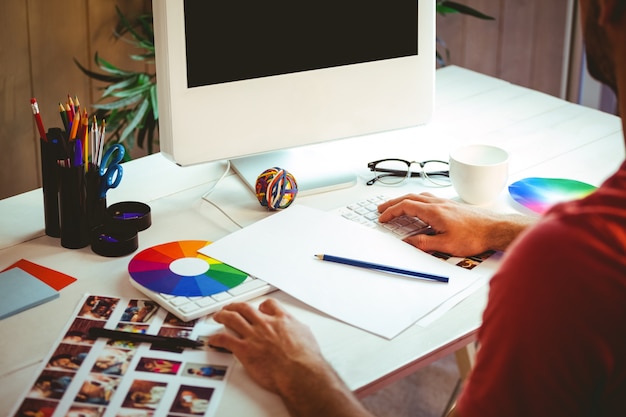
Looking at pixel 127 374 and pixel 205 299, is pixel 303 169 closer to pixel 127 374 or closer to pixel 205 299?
pixel 205 299

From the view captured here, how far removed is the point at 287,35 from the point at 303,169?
264mm

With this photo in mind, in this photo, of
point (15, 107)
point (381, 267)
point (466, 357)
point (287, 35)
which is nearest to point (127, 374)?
point (381, 267)

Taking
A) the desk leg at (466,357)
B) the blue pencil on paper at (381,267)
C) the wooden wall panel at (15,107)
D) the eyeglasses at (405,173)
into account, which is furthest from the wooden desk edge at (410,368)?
the wooden wall panel at (15,107)

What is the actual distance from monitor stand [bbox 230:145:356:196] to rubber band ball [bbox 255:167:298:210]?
0.07 meters

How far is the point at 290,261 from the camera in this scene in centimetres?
119

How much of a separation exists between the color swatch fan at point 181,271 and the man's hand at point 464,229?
0.98 ft

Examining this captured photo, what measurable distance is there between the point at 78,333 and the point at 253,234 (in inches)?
13.1

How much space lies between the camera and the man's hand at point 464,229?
124 centimetres

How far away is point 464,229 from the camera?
125 cm

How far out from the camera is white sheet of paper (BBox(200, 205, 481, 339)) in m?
1.09

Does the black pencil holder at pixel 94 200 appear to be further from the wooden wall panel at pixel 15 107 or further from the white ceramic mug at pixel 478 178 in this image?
the wooden wall panel at pixel 15 107

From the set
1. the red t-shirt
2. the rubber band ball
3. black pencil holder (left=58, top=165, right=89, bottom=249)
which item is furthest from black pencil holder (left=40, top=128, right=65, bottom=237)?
the red t-shirt

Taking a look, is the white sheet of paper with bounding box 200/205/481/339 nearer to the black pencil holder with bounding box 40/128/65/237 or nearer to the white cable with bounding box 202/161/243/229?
the white cable with bounding box 202/161/243/229

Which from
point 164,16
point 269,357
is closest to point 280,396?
point 269,357
